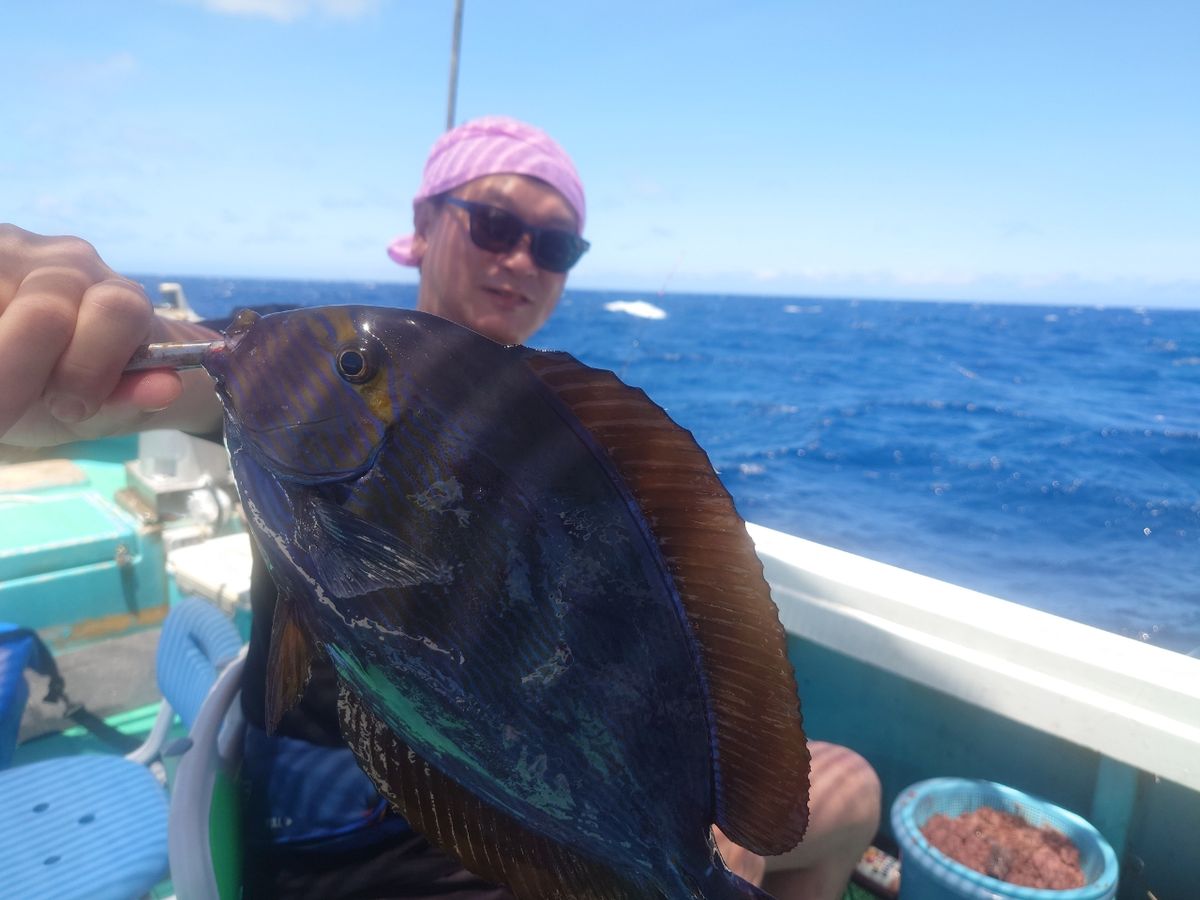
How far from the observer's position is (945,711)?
3.06m

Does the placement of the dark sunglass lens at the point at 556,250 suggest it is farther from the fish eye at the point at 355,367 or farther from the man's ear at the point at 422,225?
the fish eye at the point at 355,367

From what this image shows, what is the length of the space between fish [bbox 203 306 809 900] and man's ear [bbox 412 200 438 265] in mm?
1903

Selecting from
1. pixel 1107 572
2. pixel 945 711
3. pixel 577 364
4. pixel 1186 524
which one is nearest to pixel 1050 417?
pixel 1186 524

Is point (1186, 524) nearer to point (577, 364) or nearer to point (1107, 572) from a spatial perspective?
point (1107, 572)

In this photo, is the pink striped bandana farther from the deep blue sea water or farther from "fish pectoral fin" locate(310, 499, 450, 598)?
"fish pectoral fin" locate(310, 499, 450, 598)

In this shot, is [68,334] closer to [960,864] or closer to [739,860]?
[739,860]

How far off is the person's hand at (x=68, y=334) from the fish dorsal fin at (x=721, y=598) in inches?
24.5

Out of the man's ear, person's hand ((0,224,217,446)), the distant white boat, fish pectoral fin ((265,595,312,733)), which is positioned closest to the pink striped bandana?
the man's ear

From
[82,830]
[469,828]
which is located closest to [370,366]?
[469,828]

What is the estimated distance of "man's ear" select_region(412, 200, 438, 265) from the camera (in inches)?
107

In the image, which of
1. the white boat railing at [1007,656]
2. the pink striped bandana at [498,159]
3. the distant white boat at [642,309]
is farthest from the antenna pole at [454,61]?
the white boat railing at [1007,656]

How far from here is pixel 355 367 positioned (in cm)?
90

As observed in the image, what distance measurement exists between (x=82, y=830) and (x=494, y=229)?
2.40 meters

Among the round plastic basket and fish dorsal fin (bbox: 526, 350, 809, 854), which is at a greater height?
fish dorsal fin (bbox: 526, 350, 809, 854)
